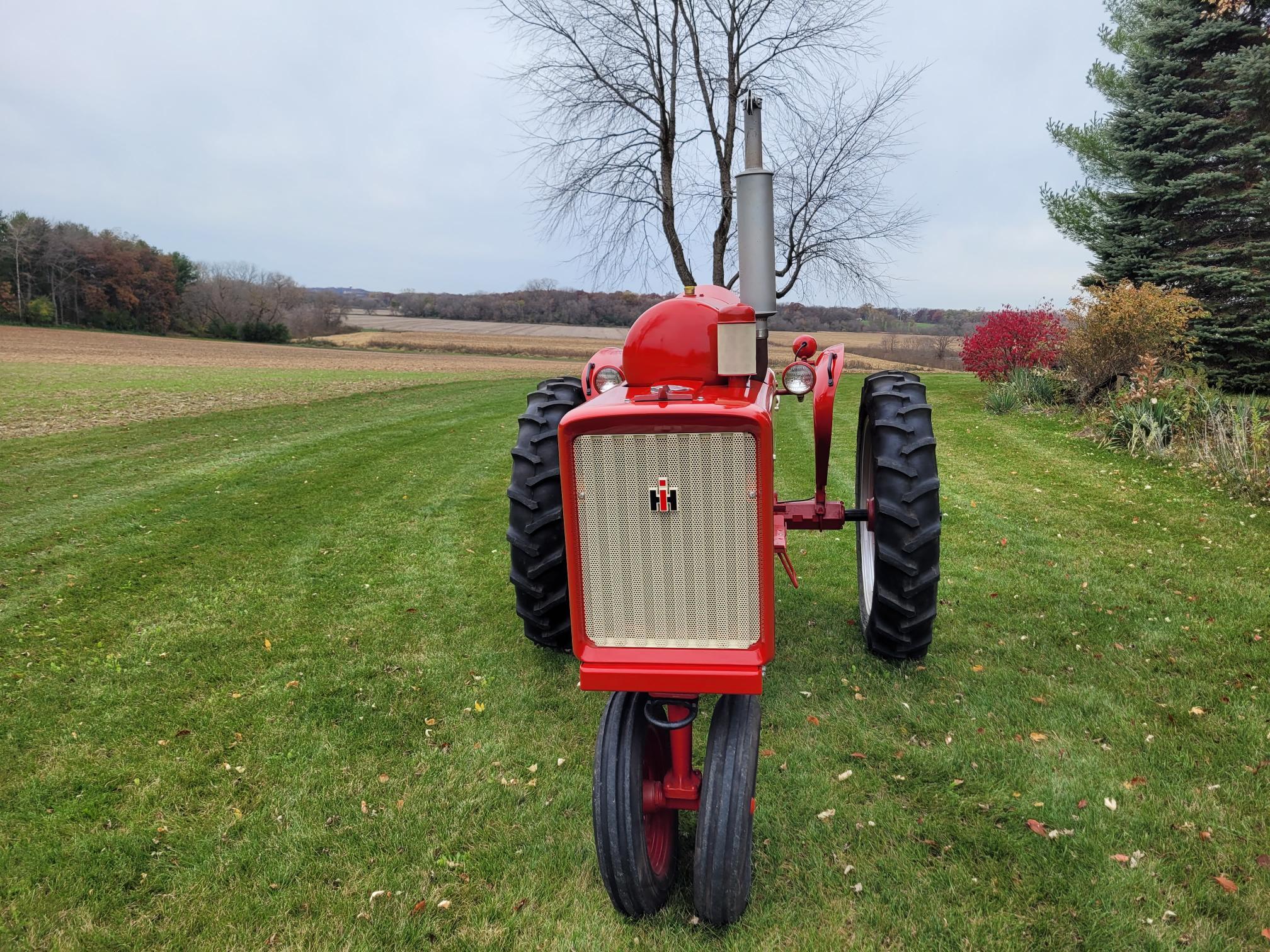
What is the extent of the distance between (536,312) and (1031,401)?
136 ft

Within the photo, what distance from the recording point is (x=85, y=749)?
3477 millimetres

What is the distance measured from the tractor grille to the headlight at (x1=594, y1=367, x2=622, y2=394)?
1.10 metres

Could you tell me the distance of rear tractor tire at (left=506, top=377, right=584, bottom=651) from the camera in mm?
3766

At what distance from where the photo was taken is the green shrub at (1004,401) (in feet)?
43.3

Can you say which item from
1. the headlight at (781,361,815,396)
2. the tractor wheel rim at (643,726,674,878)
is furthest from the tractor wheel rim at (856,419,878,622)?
the tractor wheel rim at (643,726,674,878)

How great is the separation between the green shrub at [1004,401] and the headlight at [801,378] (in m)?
11.0

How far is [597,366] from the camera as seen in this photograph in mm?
4023

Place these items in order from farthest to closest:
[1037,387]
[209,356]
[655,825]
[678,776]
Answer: [209,356] < [1037,387] < [655,825] < [678,776]

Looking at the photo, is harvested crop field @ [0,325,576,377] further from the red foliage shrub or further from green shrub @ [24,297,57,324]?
the red foliage shrub

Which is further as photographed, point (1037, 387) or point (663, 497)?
point (1037, 387)

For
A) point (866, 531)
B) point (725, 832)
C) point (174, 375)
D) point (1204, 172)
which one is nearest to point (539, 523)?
point (725, 832)

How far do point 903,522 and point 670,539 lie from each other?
4.75ft

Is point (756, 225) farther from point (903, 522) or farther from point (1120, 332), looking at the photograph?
point (1120, 332)

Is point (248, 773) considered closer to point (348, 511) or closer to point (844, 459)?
point (348, 511)
